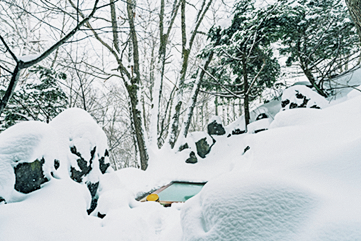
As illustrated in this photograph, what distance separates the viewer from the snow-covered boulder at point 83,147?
88.2 inches

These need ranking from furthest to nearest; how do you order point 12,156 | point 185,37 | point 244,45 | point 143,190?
point 185,37 < point 244,45 < point 143,190 < point 12,156

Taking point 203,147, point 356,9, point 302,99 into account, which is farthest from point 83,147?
point 302,99

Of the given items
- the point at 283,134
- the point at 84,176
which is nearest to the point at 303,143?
the point at 283,134

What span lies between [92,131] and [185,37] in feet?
17.9

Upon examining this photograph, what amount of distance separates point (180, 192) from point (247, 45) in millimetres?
5181

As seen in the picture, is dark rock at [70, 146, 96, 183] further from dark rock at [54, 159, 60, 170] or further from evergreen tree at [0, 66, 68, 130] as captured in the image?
evergreen tree at [0, 66, 68, 130]

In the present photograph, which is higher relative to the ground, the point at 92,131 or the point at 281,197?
the point at 92,131

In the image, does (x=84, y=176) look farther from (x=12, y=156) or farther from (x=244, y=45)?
(x=244, y=45)

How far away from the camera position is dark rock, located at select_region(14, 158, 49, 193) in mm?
1550

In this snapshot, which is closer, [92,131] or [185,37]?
[92,131]

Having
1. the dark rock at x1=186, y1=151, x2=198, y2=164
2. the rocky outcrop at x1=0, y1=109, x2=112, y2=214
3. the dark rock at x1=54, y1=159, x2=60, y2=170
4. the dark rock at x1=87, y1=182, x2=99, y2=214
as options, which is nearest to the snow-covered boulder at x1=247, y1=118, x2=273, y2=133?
the dark rock at x1=186, y1=151, x2=198, y2=164

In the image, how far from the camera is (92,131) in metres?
2.57

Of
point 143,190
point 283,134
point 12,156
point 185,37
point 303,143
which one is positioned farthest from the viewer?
point 185,37

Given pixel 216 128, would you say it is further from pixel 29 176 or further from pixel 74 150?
pixel 29 176
